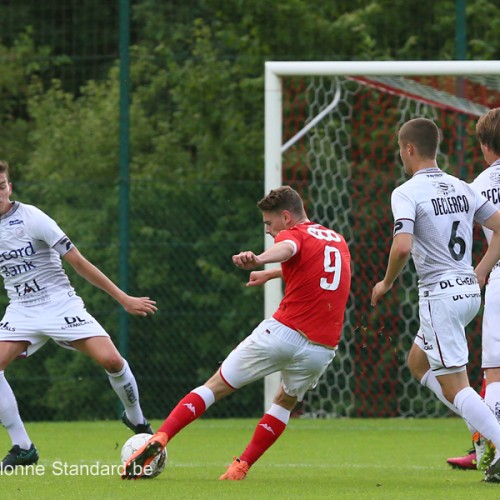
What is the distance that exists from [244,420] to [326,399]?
793 millimetres

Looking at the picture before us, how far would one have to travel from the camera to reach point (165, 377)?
11.6m

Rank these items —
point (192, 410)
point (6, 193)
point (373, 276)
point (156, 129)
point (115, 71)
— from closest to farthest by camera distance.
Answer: point (192, 410), point (6, 193), point (373, 276), point (156, 129), point (115, 71)

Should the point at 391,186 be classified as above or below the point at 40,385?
above

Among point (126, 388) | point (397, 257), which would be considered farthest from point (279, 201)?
point (126, 388)

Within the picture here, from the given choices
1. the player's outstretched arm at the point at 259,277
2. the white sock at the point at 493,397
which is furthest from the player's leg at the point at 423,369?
the player's outstretched arm at the point at 259,277

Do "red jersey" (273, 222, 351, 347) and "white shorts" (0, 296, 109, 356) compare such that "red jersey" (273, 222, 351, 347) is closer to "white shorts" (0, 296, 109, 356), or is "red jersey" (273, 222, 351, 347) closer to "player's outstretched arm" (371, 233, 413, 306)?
"player's outstretched arm" (371, 233, 413, 306)

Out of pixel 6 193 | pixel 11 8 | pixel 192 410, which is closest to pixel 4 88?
pixel 11 8

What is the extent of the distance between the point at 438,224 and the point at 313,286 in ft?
2.37

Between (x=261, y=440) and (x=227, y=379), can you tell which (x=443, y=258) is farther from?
(x=261, y=440)

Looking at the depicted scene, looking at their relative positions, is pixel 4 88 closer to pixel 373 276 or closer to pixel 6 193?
pixel 373 276

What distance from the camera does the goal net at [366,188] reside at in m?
11.3

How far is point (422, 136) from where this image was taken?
6406mm

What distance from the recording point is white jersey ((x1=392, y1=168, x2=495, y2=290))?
6281mm

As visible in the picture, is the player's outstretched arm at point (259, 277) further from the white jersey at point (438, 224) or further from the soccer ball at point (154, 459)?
the soccer ball at point (154, 459)
